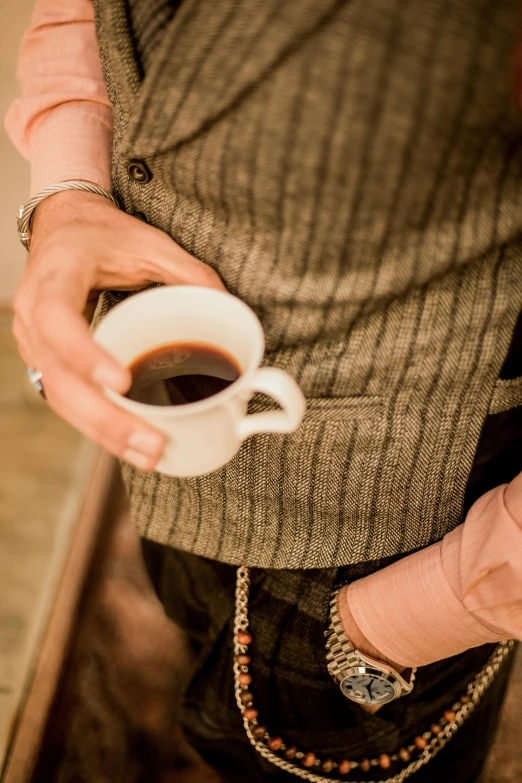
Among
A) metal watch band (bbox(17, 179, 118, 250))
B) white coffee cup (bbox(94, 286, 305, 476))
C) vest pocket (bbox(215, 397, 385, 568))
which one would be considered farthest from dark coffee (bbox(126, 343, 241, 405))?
metal watch band (bbox(17, 179, 118, 250))

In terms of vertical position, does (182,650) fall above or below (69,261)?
below

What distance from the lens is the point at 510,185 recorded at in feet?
1.56

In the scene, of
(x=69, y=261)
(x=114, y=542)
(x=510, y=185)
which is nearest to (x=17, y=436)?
(x=114, y=542)

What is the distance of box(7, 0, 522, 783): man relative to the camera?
425mm

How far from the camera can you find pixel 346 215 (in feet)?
1.53

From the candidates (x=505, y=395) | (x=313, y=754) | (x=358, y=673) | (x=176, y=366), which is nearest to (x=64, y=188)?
(x=176, y=366)

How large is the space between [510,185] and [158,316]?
327 millimetres

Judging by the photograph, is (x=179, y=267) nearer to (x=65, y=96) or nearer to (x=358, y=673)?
(x=65, y=96)

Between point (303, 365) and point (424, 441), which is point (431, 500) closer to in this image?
point (424, 441)

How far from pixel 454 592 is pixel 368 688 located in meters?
0.18

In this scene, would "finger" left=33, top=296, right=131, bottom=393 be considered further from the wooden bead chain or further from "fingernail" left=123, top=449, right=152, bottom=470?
the wooden bead chain

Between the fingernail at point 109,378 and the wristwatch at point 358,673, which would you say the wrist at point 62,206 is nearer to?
the fingernail at point 109,378

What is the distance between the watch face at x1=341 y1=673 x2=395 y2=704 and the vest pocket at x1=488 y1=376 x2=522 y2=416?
0.34 meters

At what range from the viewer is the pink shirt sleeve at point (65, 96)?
0.67 m
